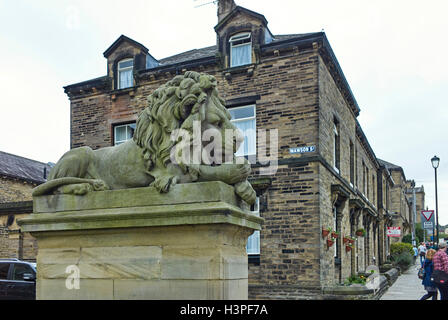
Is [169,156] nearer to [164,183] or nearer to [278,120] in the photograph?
[164,183]

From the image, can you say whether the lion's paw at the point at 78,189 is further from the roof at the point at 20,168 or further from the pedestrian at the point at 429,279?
the roof at the point at 20,168

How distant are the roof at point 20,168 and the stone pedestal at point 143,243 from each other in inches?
984

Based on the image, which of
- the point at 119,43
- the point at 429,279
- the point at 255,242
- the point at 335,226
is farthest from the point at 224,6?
the point at 429,279

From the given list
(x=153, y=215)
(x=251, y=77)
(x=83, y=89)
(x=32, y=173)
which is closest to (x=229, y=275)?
(x=153, y=215)

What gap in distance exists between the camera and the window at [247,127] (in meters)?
15.6

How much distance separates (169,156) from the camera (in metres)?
4.33

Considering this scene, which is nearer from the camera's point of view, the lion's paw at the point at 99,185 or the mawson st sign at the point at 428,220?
the lion's paw at the point at 99,185

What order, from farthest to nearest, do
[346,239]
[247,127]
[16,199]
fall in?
[16,199] → [346,239] → [247,127]

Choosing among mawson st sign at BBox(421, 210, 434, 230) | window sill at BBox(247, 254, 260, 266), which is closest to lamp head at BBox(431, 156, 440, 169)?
mawson st sign at BBox(421, 210, 434, 230)

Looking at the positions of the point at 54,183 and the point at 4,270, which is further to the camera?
the point at 4,270

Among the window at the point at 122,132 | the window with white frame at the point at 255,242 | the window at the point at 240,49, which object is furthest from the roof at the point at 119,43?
the window with white frame at the point at 255,242

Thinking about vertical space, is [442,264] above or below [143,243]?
below

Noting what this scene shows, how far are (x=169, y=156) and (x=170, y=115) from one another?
1.28 feet

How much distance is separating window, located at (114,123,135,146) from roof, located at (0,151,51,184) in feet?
39.4
